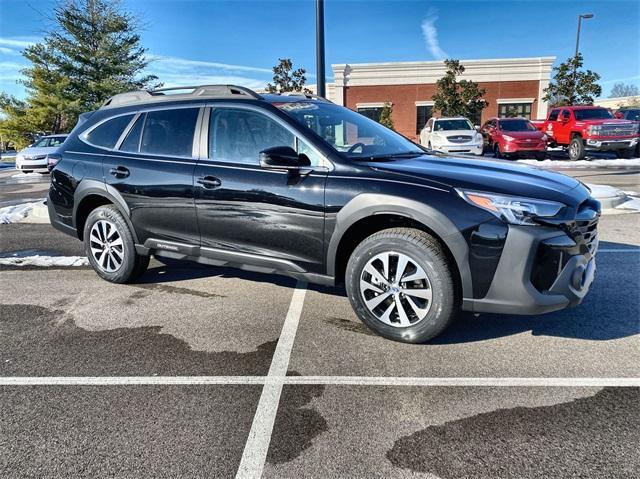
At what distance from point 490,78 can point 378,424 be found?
1449 inches

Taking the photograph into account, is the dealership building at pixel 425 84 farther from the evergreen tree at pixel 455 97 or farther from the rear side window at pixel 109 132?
the rear side window at pixel 109 132

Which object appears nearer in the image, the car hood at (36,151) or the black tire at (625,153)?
the black tire at (625,153)

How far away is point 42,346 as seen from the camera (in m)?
3.50

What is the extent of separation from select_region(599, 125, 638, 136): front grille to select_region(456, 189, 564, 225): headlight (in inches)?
686

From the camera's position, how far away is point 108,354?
336 centimetres

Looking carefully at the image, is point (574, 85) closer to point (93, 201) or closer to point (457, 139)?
point (457, 139)

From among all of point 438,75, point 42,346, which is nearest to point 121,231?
point 42,346

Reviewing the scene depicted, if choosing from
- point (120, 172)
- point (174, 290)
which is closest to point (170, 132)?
point (120, 172)

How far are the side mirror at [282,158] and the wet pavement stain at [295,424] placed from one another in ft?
5.30

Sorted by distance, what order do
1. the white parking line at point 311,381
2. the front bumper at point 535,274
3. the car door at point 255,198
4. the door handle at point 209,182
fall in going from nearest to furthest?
the white parking line at point 311,381
the front bumper at point 535,274
the car door at point 255,198
the door handle at point 209,182

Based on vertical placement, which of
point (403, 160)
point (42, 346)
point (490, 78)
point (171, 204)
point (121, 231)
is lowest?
point (42, 346)

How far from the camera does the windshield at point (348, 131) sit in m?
3.88

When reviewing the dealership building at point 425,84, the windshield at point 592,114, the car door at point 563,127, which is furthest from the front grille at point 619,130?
the dealership building at point 425,84

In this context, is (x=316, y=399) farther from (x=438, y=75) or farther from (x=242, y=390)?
(x=438, y=75)
